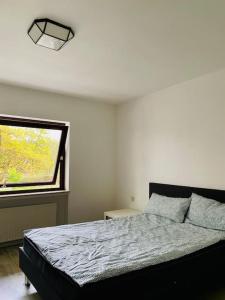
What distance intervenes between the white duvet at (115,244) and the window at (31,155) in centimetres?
147

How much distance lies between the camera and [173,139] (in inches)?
143

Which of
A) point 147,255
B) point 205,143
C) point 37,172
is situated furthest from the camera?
point 37,172

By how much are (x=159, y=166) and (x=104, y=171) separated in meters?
1.18

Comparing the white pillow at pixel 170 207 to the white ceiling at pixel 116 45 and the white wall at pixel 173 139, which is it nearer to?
the white wall at pixel 173 139

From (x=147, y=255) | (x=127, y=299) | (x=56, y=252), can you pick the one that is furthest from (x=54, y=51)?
(x=127, y=299)

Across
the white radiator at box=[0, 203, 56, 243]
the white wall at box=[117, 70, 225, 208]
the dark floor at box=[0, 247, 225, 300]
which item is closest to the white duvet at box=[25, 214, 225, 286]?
the dark floor at box=[0, 247, 225, 300]

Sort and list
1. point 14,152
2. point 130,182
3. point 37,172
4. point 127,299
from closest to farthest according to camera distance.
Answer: point 127,299, point 14,152, point 37,172, point 130,182

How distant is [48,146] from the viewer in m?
4.13

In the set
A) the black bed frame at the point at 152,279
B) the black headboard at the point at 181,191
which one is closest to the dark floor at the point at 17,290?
the black bed frame at the point at 152,279

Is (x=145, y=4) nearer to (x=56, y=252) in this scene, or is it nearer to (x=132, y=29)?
(x=132, y=29)

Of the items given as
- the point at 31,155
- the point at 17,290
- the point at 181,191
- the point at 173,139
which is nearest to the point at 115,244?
the point at 17,290

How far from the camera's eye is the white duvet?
1.79m

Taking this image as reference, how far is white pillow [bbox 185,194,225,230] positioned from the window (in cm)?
228

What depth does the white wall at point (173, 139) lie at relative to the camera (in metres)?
3.08
